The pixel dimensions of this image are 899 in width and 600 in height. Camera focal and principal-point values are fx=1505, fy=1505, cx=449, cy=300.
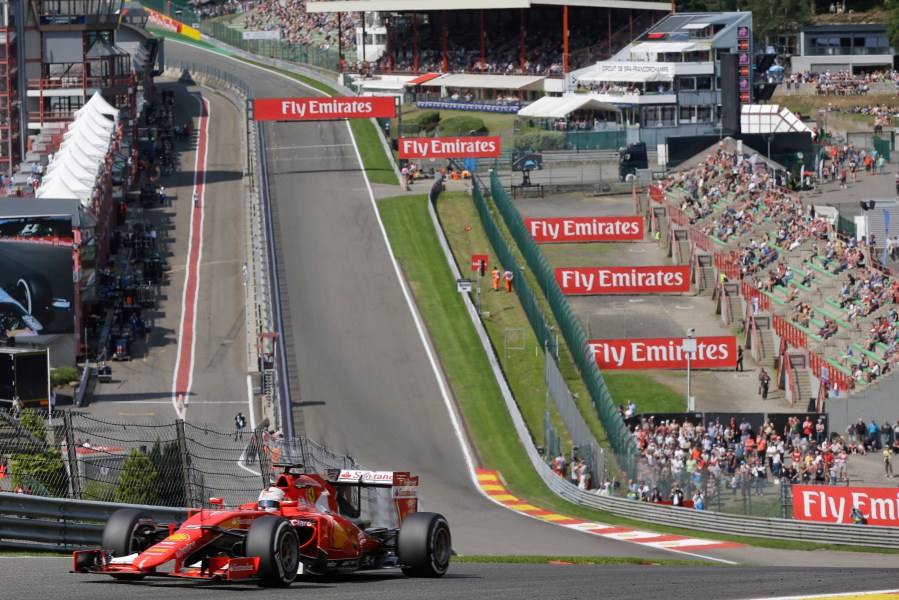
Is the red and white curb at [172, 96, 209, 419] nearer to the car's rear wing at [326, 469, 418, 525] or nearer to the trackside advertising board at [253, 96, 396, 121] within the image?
the trackside advertising board at [253, 96, 396, 121]

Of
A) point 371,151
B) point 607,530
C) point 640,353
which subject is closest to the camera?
point 607,530

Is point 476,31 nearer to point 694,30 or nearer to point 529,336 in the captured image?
point 694,30

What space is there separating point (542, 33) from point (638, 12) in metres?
7.92

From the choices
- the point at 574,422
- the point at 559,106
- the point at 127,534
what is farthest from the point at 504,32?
the point at 127,534

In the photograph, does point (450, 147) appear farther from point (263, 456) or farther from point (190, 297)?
point (263, 456)

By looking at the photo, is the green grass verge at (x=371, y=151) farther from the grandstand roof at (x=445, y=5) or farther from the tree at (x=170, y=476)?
the tree at (x=170, y=476)

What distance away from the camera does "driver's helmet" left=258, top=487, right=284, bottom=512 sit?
15.9 m

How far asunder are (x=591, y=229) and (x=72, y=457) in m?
55.6

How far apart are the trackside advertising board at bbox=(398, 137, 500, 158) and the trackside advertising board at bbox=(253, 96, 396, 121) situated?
6.81m

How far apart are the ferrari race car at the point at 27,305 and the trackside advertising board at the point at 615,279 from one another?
2009 centimetres

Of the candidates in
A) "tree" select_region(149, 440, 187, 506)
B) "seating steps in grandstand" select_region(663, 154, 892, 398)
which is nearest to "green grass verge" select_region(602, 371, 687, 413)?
"seating steps in grandstand" select_region(663, 154, 892, 398)

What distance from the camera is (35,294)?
5491cm

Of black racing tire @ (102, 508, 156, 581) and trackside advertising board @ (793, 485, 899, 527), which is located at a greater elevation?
black racing tire @ (102, 508, 156, 581)

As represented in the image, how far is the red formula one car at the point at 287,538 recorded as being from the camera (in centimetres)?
1470
